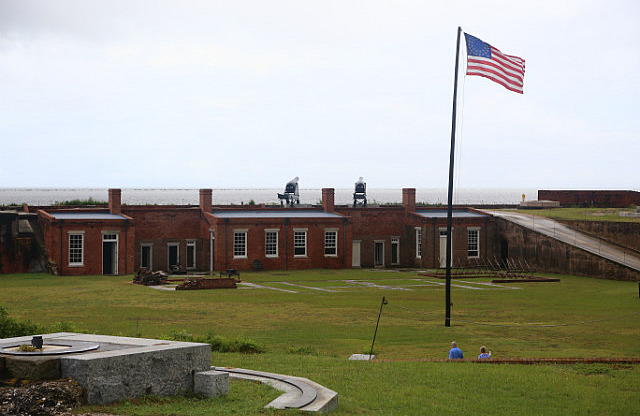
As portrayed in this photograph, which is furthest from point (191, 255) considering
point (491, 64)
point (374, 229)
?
point (491, 64)

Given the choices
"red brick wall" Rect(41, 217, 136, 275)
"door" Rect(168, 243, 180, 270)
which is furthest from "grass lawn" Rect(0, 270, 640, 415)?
"door" Rect(168, 243, 180, 270)

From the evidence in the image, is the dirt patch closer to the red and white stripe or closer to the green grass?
the red and white stripe

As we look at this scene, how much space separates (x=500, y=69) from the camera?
24375 mm

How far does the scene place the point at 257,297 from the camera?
33.3 metres

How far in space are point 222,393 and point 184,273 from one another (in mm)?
36872

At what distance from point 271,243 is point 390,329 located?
25903mm

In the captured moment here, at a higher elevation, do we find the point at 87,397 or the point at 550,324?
the point at 87,397

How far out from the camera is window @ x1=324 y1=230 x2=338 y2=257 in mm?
51031

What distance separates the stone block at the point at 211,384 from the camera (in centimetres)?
1130

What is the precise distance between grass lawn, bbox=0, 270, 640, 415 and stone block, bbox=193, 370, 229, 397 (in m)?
0.20

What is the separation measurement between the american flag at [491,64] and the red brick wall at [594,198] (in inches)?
1818

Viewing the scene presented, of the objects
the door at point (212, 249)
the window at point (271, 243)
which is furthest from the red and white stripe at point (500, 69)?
the door at point (212, 249)

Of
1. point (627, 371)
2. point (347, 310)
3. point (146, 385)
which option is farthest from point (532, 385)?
point (347, 310)

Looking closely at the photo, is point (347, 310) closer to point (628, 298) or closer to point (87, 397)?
point (628, 298)
